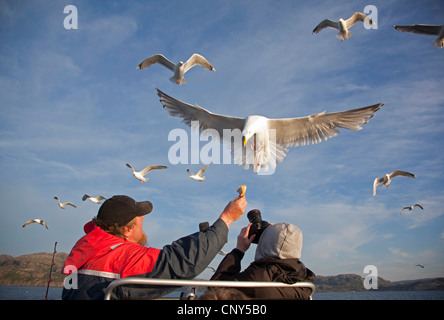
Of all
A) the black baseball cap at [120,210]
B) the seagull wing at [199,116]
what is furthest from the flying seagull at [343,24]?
the black baseball cap at [120,210]

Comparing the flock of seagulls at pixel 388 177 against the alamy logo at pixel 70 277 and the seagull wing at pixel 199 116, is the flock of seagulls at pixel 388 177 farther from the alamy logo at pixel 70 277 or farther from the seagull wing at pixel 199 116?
the alamy logo at pixel 70 277

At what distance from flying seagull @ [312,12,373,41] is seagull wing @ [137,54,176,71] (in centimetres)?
476

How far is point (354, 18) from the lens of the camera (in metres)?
10.3

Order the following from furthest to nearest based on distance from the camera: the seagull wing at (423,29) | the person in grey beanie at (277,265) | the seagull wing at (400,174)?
the seagull wing at (400,174)
the seagull wing at (423,29)
the person in grey beanie at (277,265)

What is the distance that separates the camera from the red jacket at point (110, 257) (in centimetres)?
183

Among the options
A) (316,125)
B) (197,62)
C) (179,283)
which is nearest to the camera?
(179,283)

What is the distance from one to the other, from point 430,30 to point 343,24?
2.27 metres

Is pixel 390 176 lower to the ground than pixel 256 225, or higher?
higher

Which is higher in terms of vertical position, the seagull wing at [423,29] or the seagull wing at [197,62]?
the seagull wing at [423,29]

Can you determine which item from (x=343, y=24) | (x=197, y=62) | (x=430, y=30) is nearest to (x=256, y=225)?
(x=197, y=62)

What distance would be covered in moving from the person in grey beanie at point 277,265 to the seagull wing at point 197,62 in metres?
7.90

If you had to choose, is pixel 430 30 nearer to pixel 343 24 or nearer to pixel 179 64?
pixel 343 24
